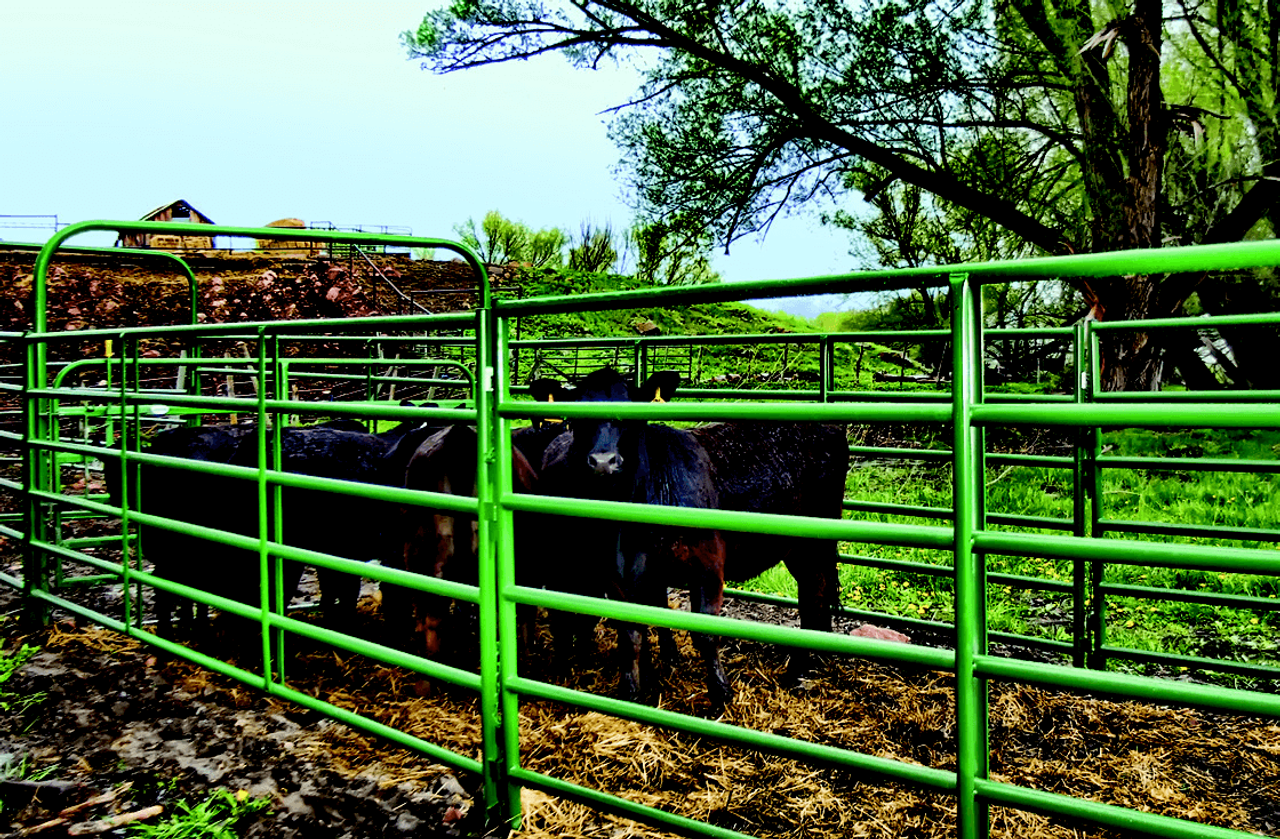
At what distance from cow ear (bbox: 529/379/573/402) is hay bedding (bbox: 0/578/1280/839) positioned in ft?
4.71

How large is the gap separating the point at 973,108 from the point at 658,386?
13.6m

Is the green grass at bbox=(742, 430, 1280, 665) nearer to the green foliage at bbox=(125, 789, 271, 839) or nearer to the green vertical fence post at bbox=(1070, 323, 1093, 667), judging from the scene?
the green vertical fence post at bbox=(1070, 323, 1093, 667)

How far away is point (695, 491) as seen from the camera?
468 centimetres

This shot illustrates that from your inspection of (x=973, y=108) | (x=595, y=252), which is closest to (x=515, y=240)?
(x=595, y=252)

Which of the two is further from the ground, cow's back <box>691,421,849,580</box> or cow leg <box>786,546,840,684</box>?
cow's back <box>691,421,849,580</box>

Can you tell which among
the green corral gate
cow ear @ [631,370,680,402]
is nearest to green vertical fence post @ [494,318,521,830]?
the green corral gate

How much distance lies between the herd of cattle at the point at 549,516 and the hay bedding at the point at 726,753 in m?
0.31

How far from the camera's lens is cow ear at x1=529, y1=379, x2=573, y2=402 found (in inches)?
179

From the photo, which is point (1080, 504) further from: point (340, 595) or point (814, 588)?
point (340, 595)

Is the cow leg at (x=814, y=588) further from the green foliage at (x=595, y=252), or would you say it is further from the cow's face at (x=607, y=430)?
the green foliage at (x=595, y=252)

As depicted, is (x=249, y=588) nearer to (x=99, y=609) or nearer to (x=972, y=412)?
(x=99, y=609)

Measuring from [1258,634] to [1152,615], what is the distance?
618mm

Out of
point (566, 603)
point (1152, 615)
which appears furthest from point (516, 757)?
point (1152, 615)

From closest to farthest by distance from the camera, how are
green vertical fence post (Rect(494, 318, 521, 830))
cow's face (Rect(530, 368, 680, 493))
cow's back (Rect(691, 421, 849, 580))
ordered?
green vertical fence post (Rect(494, 318, 521, 830)) → cow's face (Rect(530, 368, 680, 493)) → cow's back (Rect(691, 421, 849, 580))
